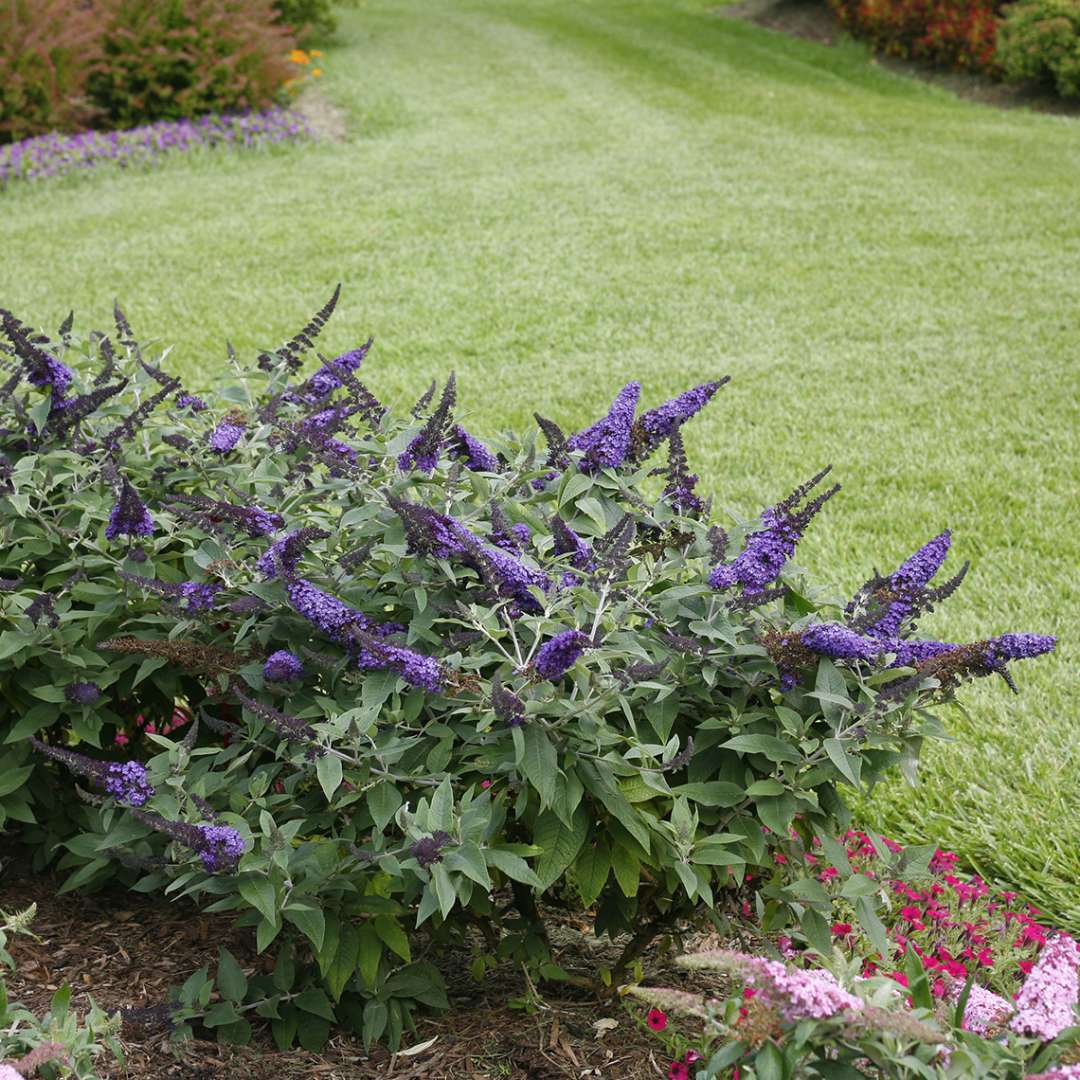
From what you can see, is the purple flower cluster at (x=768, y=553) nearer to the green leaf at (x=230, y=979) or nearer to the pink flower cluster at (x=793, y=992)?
the pink flower cluster at (x=793, y=992)

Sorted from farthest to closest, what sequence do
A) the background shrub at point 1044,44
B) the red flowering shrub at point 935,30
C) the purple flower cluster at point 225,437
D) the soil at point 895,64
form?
1. the red flowering shrub at point 935,30
2. the soil at point 895,64
3. the background shrub at point 1044,44
4. the purple flower cluster at point 225,437

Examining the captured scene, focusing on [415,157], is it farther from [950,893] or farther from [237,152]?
[950,893]

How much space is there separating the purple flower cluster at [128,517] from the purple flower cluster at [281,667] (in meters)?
0.43

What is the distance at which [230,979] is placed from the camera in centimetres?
251

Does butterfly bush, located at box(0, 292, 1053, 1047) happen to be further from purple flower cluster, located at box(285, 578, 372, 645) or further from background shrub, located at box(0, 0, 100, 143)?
background shrub, located at box(0, 0, 100, 143)

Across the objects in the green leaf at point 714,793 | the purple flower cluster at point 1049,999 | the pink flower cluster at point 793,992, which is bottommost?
the green leaf at point 714,793

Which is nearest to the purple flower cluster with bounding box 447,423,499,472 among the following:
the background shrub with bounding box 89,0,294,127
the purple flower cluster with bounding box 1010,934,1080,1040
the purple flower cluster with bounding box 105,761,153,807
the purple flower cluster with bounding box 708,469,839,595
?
the purple flower cluster with bounding box 708,469,839,595

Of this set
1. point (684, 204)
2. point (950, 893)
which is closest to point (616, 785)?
point (950, 893)

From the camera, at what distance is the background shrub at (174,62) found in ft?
43.2

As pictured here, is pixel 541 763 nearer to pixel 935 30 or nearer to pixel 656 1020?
pixel 656 1020

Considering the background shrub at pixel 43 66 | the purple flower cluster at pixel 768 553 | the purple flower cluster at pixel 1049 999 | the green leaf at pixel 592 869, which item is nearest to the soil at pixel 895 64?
the background shrub at pixel 43 66

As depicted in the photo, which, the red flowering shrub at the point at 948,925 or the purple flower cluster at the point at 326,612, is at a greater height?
the purple flower cluster at the point at 326,612

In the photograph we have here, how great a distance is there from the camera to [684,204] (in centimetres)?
1062

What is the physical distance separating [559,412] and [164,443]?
3331 mm
